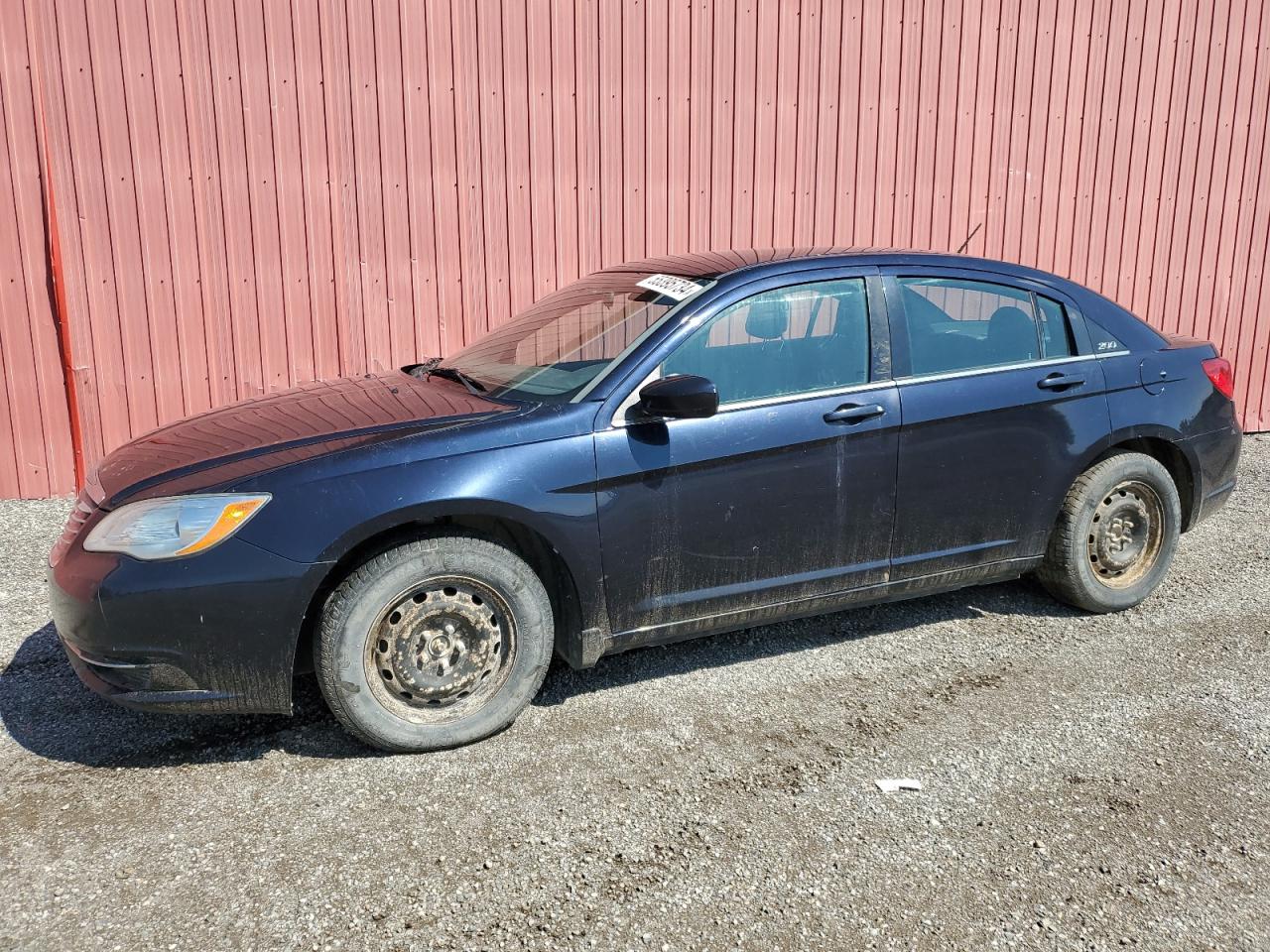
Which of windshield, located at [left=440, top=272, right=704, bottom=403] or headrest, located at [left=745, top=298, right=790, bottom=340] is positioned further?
headrest, located at [left=745, top=298, right=790, bottom=340]

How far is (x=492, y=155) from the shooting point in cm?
665

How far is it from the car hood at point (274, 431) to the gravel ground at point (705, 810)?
91 centimetres

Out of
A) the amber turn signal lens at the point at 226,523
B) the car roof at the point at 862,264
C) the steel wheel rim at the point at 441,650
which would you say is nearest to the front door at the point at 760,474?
the car roof at the point at 862,264

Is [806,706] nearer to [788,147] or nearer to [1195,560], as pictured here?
[1195,560]

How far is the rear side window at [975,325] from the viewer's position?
4.23 meters

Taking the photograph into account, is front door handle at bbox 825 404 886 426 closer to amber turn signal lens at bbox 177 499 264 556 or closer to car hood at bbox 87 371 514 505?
car hood at bbox 87 371 514 505

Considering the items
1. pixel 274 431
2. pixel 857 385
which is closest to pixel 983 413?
pixel 857 385

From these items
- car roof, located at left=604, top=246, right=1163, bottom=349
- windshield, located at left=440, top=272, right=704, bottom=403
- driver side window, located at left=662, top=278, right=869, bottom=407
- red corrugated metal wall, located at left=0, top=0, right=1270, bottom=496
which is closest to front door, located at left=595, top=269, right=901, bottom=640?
driver side window, located at left=662, top=278, right=869, bottom=407

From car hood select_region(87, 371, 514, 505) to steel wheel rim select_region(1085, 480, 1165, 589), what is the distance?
8.87 ft

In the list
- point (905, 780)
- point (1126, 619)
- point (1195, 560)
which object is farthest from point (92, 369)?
point (1195, 560)

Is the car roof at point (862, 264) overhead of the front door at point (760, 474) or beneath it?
overhead

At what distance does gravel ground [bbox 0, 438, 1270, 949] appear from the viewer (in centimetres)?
272

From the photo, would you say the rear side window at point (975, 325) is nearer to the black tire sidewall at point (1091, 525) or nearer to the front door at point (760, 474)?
the front door at point (760, 474)

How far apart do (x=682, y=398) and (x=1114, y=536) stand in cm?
236
